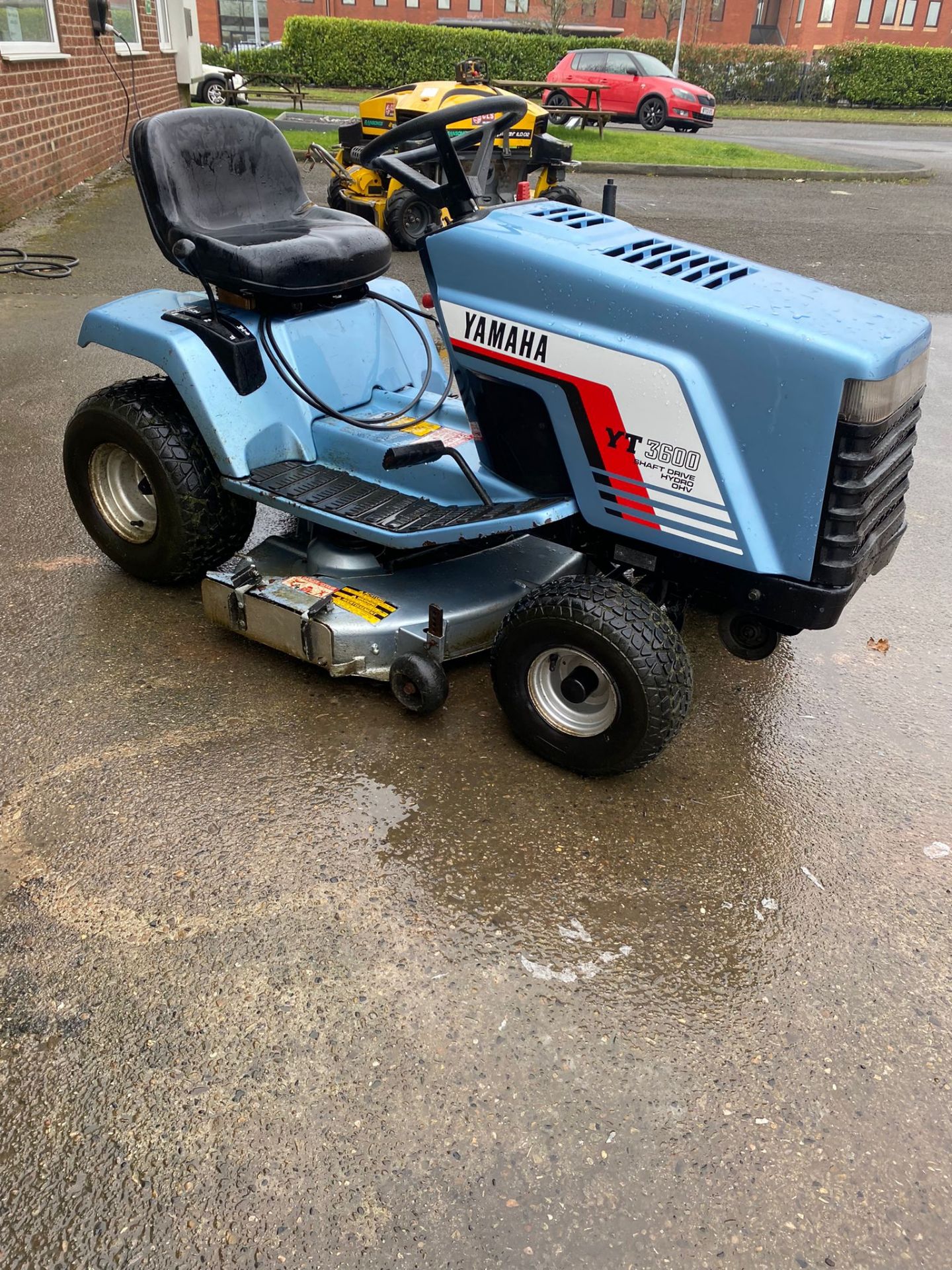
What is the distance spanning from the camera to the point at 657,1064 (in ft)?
6.88

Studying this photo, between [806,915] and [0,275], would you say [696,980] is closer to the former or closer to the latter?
[806,915]

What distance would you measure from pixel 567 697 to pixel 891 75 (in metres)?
35.3

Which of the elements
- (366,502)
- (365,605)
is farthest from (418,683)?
(366,502)

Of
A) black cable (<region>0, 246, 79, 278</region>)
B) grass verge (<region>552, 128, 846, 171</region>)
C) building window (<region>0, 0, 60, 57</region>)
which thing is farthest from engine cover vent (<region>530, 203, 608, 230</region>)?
grass verge (<region>552, 128, 846, 171</region>)

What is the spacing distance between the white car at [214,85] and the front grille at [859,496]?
1779 centimetres

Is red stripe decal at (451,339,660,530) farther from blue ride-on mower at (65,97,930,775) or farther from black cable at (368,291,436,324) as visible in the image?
black cable at (368,291,436,324)

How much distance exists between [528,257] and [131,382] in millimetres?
1614

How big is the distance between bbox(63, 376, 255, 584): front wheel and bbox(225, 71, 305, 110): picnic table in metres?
14.0

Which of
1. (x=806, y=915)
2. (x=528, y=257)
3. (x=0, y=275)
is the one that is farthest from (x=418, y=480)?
(x=0, y=275)

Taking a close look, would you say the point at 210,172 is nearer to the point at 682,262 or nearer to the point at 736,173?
the point at 682,262

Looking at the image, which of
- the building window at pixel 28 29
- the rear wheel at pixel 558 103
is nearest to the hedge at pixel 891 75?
the rear wheel at pixel 558 103

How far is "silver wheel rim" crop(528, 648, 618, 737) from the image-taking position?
2.82 meters

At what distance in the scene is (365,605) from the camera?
10.4 feet

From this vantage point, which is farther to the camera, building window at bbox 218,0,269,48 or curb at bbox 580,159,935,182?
building window at bbox 218,0,269,48
